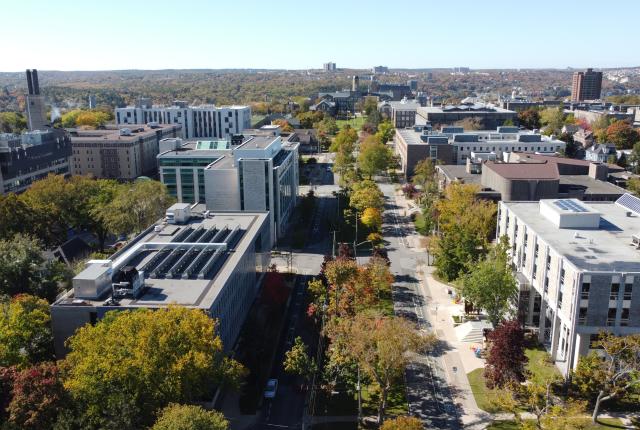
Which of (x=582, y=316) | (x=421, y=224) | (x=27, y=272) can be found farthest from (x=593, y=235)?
(x=27, y=272)

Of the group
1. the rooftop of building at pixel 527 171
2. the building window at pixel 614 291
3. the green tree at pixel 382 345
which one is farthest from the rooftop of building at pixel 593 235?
the green tree at pixel 382 345

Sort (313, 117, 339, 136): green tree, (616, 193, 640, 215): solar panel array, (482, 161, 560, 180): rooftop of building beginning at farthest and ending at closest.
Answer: (313, 117, 339, 136): green tree < (482, 161, 560, 180): rooftop of building < (616, 193, 640, 215): solar panel array

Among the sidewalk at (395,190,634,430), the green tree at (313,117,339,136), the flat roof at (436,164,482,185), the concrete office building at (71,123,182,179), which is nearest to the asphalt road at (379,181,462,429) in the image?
the sidewalk at (395,190,634,430)

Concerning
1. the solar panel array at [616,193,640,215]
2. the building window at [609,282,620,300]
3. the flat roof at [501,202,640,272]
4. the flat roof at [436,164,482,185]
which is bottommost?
the building window at [609,282,620,300]

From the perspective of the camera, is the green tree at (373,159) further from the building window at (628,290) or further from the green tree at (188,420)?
the green tree at (188,420)

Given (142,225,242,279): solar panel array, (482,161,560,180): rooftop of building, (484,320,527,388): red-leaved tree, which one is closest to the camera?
(484,320,527,388): red-leaved tree

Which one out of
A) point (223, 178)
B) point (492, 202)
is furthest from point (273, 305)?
point (492, 202)

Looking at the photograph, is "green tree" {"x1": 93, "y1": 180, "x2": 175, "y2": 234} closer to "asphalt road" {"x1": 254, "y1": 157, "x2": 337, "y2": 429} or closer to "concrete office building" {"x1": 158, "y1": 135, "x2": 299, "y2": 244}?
"concrete office building" {"x1": 158, "y1": 135, "x2": 299, "y2": 244}
